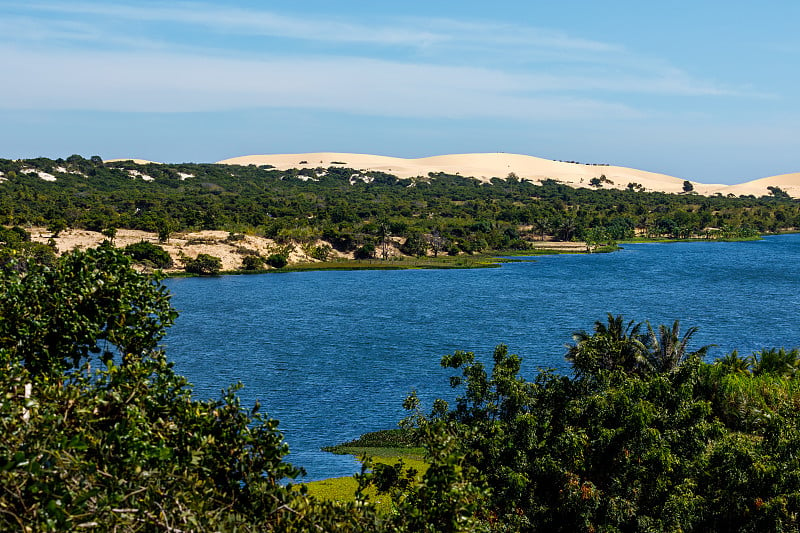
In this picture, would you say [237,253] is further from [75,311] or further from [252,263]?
[75,311]

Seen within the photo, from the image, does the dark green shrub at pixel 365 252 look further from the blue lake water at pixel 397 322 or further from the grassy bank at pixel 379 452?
the grassy bank at pixel 379 452

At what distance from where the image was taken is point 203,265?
15388 cm

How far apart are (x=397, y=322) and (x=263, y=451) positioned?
284ft

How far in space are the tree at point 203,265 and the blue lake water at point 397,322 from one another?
19.6 ft

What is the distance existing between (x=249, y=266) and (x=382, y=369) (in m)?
91.7

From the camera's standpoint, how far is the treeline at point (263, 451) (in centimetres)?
1272

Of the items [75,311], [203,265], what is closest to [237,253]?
[203,265]

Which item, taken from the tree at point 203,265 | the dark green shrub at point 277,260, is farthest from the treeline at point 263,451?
the dark green shrub at point 277,260

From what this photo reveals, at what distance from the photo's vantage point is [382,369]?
75.6m

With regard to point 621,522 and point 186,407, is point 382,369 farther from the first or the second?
point 186,407

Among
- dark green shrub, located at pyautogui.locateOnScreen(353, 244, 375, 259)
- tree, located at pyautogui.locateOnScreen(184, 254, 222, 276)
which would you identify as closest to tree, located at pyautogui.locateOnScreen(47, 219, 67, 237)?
tree, located at pyautogui.locateOnScreen(184, 254, 222, 276)

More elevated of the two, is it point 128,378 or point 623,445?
point 128,378

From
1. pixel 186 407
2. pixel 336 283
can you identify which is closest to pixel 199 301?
pixel 336 283

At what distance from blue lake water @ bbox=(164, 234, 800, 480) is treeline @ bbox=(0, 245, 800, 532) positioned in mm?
18545
